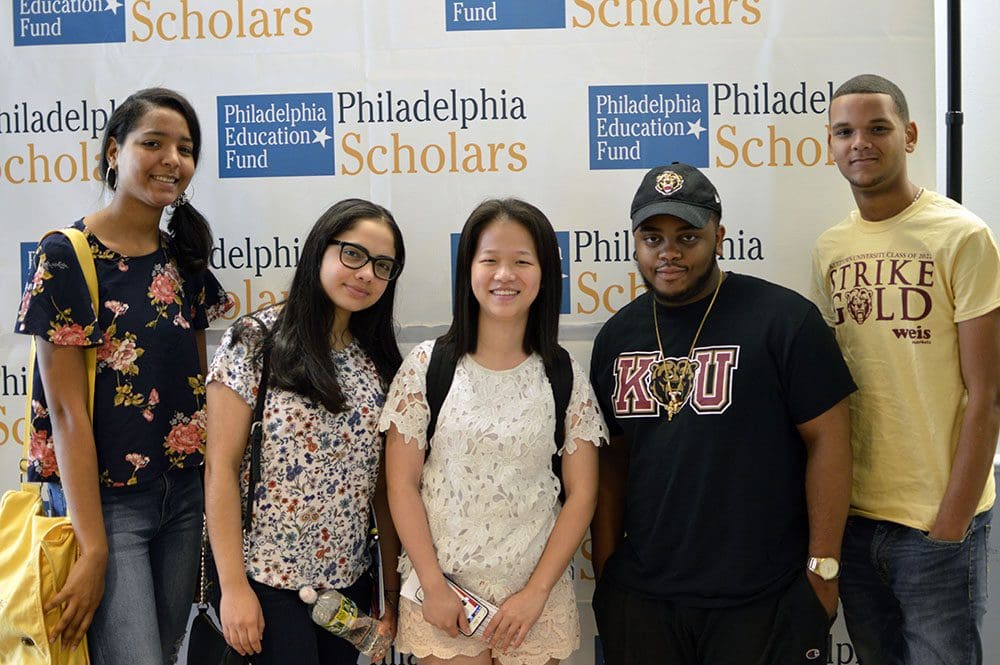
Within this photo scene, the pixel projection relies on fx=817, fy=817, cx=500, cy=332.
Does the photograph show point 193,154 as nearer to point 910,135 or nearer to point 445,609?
point 445,609

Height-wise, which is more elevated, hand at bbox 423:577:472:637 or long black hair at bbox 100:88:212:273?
long black hair at bbox 100:88:212:273

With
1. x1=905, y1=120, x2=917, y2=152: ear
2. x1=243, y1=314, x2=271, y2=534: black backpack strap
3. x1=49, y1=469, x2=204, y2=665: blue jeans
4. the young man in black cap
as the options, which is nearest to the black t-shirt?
the young man in black cap

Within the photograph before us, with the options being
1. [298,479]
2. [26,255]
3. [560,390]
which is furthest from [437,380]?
[26,255]

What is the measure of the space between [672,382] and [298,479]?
947 millimetres

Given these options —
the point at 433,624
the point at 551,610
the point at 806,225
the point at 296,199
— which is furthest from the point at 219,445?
the point at 806,225

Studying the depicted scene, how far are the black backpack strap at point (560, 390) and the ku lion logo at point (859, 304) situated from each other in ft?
2.58

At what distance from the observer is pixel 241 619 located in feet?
6.21

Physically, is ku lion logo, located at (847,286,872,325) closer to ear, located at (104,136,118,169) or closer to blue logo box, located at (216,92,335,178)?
blue logo box, located at (216,92,335,178)

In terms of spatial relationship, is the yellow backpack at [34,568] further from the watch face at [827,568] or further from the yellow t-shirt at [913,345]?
the yellow t-shirt at [913,345]

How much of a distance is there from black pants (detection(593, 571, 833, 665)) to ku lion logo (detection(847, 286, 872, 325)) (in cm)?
70

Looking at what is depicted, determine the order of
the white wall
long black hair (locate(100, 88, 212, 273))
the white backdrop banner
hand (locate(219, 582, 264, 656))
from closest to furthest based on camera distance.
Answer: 1. hand (locate(219, 582, 264, 656))
2. long black hair (locate(100, 88, 212, 273))
3. the white backdrop banner
4. the white wall

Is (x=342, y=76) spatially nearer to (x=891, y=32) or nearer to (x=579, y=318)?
(x=579, y=318)

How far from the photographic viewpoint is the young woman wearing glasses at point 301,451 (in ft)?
6.30

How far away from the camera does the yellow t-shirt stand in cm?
209
